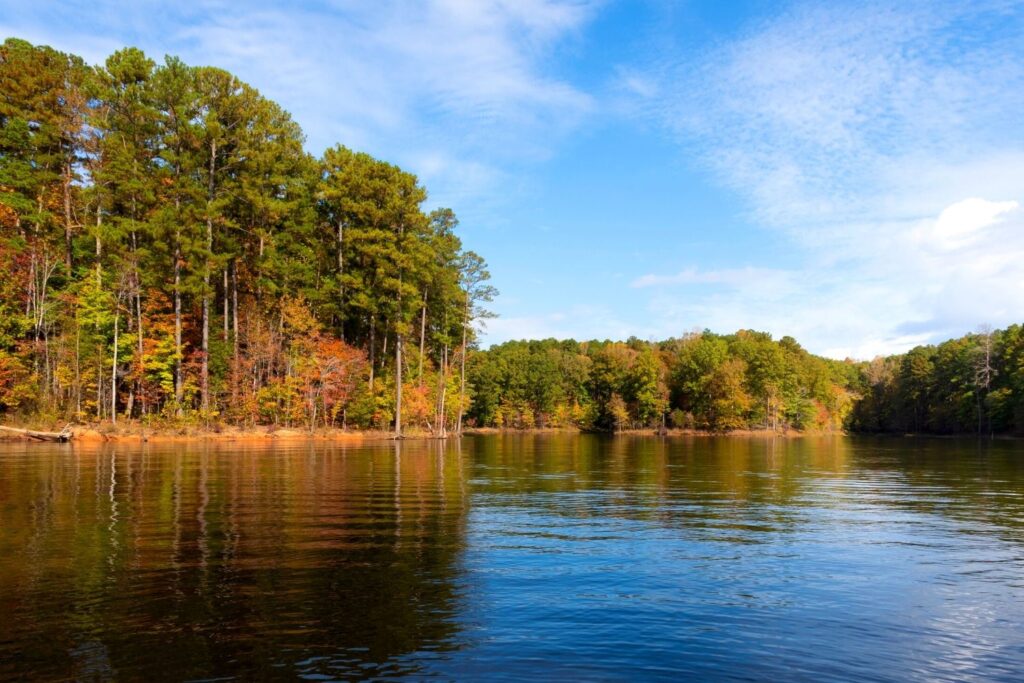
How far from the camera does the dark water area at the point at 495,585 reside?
7.78 meters

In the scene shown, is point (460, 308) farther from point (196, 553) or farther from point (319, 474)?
point (196, 553)

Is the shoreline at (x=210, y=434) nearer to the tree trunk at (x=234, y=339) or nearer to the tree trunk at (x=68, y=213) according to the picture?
the tree trunk at (x=234, y=339)

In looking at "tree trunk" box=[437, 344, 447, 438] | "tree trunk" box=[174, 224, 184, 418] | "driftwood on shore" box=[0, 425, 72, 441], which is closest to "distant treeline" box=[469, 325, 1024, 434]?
"tree trunk" box=[437, 344, 447, 438]

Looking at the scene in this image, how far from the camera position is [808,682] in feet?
24.0

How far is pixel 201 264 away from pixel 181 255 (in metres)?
1.80

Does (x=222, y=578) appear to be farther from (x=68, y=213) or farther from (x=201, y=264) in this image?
(x=68, y=213)

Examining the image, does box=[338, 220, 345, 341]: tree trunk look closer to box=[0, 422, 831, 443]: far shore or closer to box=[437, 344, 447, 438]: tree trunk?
box=[0, 422, 831, 443]: far shore

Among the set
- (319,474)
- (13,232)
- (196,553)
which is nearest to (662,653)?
(196,553)

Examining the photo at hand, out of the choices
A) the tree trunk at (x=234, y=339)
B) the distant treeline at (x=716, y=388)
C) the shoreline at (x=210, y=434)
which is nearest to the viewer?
the shoreline at (x=210, y=434)

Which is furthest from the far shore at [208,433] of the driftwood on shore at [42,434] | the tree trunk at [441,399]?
the tree trunk at [441,399]

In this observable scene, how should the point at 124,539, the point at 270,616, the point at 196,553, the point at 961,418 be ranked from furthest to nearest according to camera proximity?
the point at 961,418, the point at 124,539, the point at 196,553, the point at 270,616

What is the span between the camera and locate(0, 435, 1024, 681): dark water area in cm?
778

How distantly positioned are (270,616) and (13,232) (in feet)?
189

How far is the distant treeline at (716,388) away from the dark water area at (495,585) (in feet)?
308
